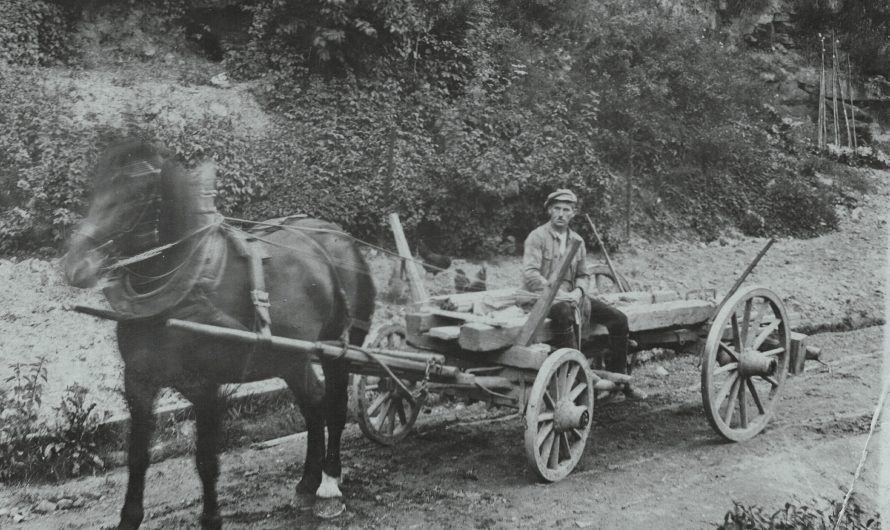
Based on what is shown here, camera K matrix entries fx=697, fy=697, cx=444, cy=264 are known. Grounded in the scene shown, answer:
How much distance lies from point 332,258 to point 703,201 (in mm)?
9691

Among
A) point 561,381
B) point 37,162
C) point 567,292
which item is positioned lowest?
point 561,381

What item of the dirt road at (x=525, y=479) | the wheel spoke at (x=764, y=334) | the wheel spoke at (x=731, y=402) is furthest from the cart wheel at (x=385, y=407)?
the wheel spoke at (x=764, y=334)

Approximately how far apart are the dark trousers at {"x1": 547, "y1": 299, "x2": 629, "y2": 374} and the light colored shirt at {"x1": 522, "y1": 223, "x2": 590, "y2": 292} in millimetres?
410

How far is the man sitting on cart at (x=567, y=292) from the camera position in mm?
5020

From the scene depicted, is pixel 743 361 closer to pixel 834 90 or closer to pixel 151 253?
pixel 151 253

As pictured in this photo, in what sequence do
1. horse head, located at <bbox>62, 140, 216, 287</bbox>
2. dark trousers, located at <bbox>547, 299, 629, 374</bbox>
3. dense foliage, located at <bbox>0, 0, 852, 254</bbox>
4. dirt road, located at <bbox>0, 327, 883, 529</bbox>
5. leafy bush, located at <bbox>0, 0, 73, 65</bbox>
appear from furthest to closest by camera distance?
dense foliage, located at <bbox>0, 0, 852, 254</bbox>, leafy bush, located at <bbox>0, 0, 73, 65</bbox>, dark trousers, located at <bbox>547, 299, 629, 374</bbox>, dirt road, located at <bbox>0, 327, 883, 529</bbox>, horse head, located at <bbox>62, 140, 216, 287</bbox>

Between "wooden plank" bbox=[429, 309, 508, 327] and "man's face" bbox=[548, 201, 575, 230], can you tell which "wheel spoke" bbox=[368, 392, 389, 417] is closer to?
"wooden plank" bbox=[429, 309, 508, 327]

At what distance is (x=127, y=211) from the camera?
11.6ft

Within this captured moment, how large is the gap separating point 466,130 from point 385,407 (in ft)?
15.2

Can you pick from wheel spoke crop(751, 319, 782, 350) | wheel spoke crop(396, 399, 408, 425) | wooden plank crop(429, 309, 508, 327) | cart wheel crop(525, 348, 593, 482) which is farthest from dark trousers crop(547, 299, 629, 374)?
wheel spoke crop(396, 399, 408, 425)

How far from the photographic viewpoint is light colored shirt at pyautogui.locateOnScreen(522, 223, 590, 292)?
5.63 meters

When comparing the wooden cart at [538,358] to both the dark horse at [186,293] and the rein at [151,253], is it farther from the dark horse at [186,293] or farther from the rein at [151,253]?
the rein at [151,253]

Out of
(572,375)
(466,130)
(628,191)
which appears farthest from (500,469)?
(628,191)

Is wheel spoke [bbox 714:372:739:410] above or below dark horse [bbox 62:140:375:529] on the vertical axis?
below
